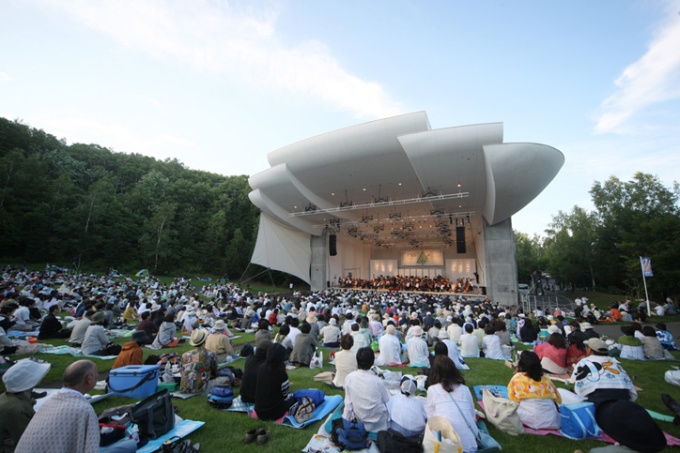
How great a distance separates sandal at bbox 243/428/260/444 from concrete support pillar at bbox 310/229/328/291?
74.7 feet

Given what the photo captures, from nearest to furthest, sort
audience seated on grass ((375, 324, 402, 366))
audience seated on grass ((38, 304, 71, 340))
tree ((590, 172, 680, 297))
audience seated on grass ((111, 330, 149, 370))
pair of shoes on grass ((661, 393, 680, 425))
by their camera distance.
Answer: pair of shoes on grass ((661, 393, 680, 425)) → audience seated on grass ((111, 330, 149, 370)) → audience seated on grass ((375, 324, 402, 366)) → audience seated on grass ((38, 304, 71, 340)) → tree ((590, 172, 680, 297))

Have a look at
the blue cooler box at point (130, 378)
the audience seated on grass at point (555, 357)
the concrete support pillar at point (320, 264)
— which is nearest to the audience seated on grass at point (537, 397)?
the audience seated on grass at point (555, 357)

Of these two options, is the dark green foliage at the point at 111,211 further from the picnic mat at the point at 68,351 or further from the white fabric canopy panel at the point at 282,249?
the picnic mat at the point at 68,351

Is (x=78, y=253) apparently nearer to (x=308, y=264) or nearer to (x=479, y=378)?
(x=308, y=264)

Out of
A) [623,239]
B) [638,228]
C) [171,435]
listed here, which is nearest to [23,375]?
[171,435]

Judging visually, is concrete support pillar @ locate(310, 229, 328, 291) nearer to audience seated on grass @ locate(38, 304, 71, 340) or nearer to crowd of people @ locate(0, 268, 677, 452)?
crowd of people @ locate(0, 268, 677, 452)

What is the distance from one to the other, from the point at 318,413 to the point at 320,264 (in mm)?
22607

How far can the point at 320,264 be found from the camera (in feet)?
85.0

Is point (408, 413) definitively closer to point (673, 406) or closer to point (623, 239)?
point (673, 406)

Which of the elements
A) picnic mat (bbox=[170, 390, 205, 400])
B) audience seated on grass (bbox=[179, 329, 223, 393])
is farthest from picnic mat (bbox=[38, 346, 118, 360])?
picnic mat (bbox=[170, 390, 205, 400])

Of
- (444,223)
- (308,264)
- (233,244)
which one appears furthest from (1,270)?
(444,223)

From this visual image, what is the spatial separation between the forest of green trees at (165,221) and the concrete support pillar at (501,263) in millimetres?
8097

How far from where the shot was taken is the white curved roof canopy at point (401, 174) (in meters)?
14.3

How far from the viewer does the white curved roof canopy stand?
14312mm
